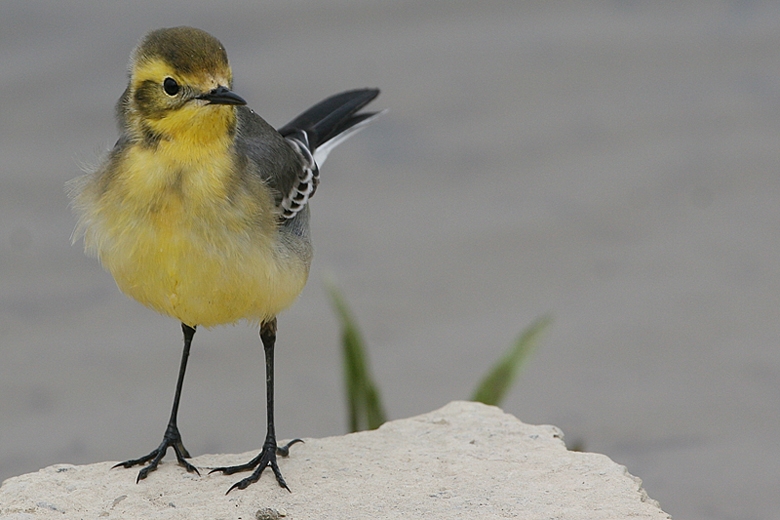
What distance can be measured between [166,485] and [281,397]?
10.4 ft

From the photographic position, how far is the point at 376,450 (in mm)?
6062

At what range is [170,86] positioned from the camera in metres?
5.27

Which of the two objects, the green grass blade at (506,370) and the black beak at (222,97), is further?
the green grass blade at (506,370)

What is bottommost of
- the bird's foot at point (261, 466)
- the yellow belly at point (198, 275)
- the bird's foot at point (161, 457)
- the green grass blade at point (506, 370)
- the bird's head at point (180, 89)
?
the bird's foot at point (161, 457)

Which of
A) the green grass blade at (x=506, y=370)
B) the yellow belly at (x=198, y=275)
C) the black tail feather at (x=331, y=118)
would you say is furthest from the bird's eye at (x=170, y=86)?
the green grass blade at (x=506, y=370)

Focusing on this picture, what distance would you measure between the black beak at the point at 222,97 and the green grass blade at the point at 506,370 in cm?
299

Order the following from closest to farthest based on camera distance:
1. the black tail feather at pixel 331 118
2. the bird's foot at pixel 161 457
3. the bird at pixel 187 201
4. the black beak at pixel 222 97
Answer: the black beak at pixel 222 97, the bird at pixel 187 201, the bird's foot at pixel 161 457, the black tail feather at pixel 331 118

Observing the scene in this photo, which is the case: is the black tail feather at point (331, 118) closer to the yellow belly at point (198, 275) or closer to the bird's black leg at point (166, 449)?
the bird's black leg at point (166, 449)

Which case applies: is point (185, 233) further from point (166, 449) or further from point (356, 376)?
point (356, 376)

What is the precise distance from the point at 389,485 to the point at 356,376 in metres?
2.08

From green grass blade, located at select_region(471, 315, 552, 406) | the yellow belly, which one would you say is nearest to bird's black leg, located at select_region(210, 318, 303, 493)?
the yellow belly

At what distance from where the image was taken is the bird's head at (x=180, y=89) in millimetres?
5219

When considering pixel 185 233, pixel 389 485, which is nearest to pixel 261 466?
pixel 389 485

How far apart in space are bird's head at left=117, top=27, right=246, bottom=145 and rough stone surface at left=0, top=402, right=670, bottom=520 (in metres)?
1.59
